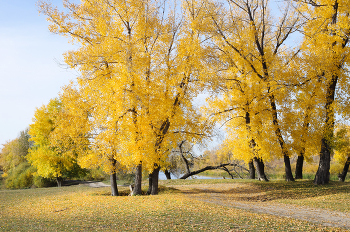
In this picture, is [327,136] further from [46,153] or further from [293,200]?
[46,153]

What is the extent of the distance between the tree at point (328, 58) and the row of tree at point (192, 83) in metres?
0.05

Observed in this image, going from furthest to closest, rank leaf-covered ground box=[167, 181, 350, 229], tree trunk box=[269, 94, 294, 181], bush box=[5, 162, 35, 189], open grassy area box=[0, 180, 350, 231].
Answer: bush box=[5, 162, 35, 189] < tree trunk box=[269, 94, 294, 181] < leaf-covered ground box=[167, 181, 350, 229] < open grassy area box=[0, 180, 350, 231]

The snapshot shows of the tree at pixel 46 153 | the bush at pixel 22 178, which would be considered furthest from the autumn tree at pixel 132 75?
the bush at pixel 22 178

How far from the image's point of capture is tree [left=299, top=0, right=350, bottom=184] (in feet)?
42.7

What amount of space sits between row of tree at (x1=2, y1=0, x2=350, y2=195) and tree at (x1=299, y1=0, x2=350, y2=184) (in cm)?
5

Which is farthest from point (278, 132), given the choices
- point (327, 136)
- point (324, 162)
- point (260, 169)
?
point (260, 169)

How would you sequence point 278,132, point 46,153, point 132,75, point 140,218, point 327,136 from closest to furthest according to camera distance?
point 140,218, point 132,75, point 327,136, point 278,132, point 46,153

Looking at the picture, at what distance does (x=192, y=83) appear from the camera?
12.7 meters

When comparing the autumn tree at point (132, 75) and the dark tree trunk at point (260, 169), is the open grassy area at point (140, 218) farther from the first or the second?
the dark tree trunk at point (260, 169)

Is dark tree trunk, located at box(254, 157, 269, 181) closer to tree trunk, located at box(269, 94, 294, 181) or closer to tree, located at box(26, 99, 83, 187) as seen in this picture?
tree trunk, located at box(269, 94, 294, 181)

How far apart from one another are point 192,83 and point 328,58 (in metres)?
7.22

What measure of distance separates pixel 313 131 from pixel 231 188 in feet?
19.3

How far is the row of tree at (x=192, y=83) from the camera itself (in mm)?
11297

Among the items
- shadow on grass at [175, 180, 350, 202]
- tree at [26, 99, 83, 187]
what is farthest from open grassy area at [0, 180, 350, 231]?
tree at [26, 99, 83, 187]
